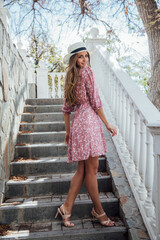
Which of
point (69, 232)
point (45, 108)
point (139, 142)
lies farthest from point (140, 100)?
point (45, 108)

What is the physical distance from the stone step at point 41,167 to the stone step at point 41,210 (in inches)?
20.7

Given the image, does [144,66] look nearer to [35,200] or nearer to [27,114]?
[27,114]

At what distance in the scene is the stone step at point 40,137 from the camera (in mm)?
3375

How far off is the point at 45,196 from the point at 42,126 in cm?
137

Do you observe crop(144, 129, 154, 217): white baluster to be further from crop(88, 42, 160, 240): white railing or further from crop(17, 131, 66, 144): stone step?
crop(17, 131, 66, 144): stone step

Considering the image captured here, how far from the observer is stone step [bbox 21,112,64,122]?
3.90m

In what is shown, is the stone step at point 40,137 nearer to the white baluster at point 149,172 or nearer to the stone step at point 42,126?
the stone step at point 42,126

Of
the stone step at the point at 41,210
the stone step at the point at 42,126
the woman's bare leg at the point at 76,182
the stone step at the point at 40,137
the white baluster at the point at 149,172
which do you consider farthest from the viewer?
the stone step at the point at 42,126

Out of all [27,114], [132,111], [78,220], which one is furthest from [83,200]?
[27,114]

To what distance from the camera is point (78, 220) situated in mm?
2287

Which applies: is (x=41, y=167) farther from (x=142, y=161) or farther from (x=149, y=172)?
(x=149, y=172)

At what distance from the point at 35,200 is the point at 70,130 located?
90cm

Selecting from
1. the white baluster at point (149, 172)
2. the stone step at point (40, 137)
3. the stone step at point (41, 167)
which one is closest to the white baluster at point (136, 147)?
the white baluster at point (149, 172)

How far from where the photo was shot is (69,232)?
6.66 feet
